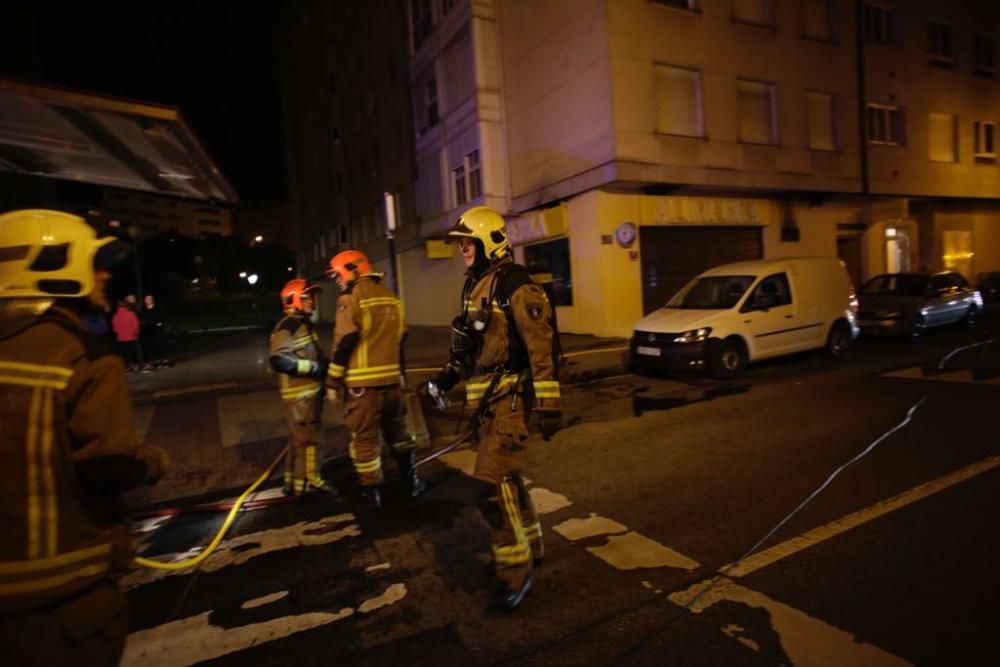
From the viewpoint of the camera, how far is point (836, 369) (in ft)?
33.4

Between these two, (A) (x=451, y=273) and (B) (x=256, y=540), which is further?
(A) (x=451, y=273)

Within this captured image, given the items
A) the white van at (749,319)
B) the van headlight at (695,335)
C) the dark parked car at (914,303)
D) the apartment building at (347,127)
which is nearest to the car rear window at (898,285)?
the dark parked car at (914,303)

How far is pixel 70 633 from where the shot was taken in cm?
166

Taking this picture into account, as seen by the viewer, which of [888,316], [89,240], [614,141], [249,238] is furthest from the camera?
[249,238]

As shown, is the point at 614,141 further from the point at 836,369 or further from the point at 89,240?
the point at 89,240

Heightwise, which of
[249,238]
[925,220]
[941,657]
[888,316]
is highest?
[249,238]

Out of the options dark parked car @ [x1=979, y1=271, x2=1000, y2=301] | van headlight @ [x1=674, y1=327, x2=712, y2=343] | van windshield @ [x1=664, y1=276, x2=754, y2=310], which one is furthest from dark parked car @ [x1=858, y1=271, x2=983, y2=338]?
dark parked car @ [x1=979, y1=271, x2=1000, y2=301]

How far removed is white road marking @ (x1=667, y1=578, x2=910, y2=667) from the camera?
2707 mm

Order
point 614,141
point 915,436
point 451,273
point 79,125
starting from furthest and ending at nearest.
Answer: point 451,273
point 614,141
point 79,125
point 915,436

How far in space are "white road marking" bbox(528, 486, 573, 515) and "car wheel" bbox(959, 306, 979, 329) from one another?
13718 mm

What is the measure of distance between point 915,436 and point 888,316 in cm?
810

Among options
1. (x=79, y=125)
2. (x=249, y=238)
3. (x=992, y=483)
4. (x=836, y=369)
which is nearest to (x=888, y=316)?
(x=836, y=369)

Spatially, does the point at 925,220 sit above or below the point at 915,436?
above

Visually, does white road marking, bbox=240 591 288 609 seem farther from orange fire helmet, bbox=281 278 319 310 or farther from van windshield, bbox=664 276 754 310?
van windshield, bbox=664 276 754 310
